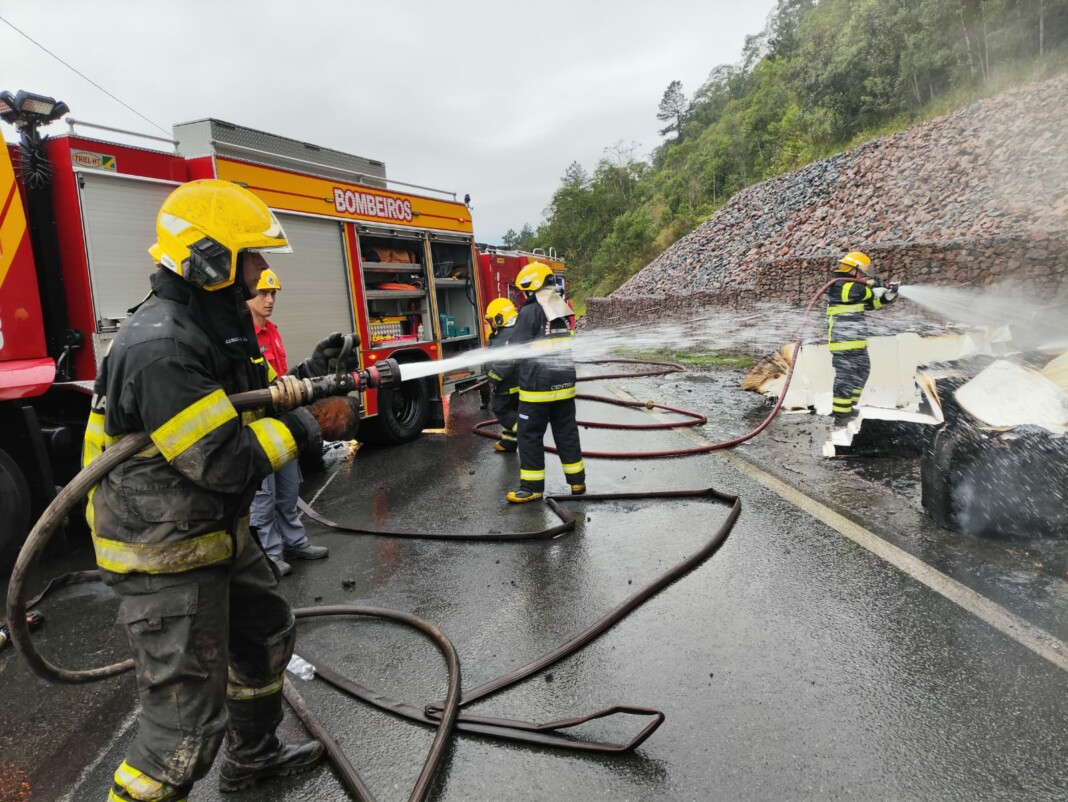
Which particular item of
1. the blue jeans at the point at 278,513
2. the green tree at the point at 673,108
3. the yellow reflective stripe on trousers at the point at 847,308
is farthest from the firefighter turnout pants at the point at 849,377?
the green tree at the point at 673,108

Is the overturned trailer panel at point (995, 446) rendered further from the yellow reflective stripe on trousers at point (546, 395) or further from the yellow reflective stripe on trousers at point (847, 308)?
the yellow reflective stripe on trousers at point (546, 395)

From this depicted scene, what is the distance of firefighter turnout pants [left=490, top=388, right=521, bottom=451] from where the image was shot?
22.9 feet

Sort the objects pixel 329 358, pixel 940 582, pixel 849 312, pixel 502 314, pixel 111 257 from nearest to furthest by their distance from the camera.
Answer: pixel 329 358 < pixel 940 582 < pixel 111 257 < pixel 849 312 < pixel 502 314

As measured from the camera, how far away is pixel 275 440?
196 centimetres

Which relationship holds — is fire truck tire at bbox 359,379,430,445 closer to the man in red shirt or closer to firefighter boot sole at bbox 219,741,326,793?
the man in red shirt

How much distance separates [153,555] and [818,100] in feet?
123

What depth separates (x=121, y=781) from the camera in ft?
5.80

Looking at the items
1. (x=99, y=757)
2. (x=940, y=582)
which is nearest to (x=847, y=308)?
(x=940, y=582)

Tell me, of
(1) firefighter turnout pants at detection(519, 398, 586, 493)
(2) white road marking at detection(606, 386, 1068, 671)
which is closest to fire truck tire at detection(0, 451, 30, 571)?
(1) firefighter turnout pants at detection(519, 398, 586, 493)

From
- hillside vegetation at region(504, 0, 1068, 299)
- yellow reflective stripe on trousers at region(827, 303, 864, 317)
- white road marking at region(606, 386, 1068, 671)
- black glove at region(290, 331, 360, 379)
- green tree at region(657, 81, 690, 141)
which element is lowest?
white road marking at region(606, 386, 1068, 671)

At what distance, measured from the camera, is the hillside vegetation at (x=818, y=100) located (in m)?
24.5

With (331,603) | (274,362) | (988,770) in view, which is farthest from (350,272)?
(988,770)

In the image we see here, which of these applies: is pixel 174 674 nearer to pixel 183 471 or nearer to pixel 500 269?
pixel 183 471

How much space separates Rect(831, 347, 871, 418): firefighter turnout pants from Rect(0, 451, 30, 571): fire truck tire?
6775mm
